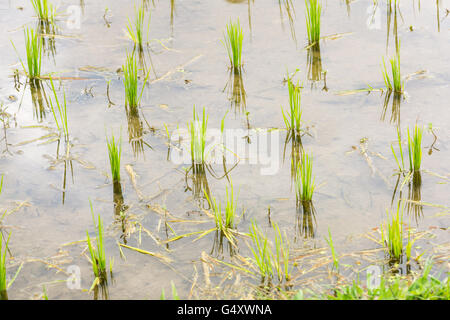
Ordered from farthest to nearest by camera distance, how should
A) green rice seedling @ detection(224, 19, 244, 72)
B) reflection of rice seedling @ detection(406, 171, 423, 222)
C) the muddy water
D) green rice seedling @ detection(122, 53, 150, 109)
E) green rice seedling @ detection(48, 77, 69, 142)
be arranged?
green rice seedling @ detection(224, 19, 244, 72) → green rice seedling @ detection(122, 53, 150, 109) → green rice seedling @ detection(48, 77, 69, 142) → reflection of rice seedling @ detection(406, 171, 423, 222) → the muddy water

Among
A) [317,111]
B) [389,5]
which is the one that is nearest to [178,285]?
[317,111]

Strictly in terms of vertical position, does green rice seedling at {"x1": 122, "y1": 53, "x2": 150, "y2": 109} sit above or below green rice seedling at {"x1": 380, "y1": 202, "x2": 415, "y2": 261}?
above

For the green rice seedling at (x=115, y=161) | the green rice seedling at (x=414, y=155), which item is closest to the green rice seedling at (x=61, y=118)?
the green rice seedling at (x=115, y=161)

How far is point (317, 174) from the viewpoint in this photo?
323 centimetres

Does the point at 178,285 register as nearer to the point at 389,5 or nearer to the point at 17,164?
the point at 17,164

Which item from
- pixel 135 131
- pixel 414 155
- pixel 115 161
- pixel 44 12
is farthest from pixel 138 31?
pixel 414 155

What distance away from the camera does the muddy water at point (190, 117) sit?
2.84 metres

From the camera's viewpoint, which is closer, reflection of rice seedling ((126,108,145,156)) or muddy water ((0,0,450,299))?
muddy water ((0,0,450,299))

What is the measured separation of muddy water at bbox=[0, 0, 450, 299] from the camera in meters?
2.84

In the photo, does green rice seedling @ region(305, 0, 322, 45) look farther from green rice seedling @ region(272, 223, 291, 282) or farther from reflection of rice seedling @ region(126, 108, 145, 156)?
green rice seedling @ region(272, 223, 291, 282)

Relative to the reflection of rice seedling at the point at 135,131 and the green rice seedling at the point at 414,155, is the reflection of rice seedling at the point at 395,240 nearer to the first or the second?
the green rice seedling at the point at 414,155

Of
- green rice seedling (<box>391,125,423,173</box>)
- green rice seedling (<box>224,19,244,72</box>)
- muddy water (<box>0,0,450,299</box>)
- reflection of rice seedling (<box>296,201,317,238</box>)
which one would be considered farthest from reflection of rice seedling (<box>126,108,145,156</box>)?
green rice seedling (<box>391,125,423,173</box>)
